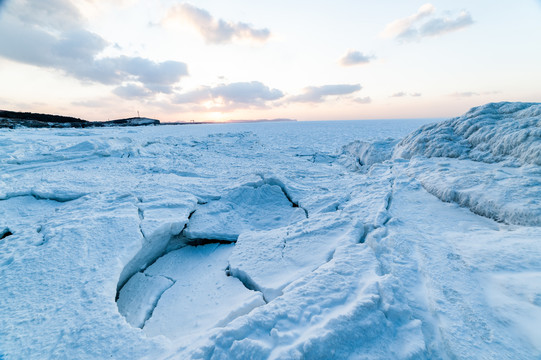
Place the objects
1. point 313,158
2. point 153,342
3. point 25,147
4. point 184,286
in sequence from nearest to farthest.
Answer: point 153,342, point 184,286, point 25,147, point 313,158

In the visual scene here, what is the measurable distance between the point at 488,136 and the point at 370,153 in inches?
118

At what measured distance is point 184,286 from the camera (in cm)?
212

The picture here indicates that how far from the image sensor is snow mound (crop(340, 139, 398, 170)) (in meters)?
6.52

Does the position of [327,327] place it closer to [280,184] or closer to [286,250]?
[286,250]

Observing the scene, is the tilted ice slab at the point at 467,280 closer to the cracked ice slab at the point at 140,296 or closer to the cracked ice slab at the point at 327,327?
the cracked ice slab at the point at 327,327

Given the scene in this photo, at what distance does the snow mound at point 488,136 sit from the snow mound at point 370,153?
0.88 m

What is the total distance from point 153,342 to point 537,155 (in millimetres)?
4873

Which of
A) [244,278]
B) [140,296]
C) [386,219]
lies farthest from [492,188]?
[140,296]

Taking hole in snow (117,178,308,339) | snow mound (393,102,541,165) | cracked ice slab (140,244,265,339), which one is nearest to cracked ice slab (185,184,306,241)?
hole in snow (117,178,308,339)

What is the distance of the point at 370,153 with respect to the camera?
692 cm

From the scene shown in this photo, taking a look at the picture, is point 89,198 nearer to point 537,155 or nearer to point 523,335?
point 523,335

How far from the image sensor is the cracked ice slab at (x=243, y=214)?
9.32ft

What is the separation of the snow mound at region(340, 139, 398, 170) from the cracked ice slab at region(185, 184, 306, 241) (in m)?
3.81

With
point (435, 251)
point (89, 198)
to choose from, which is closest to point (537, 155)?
point (435, 251)
